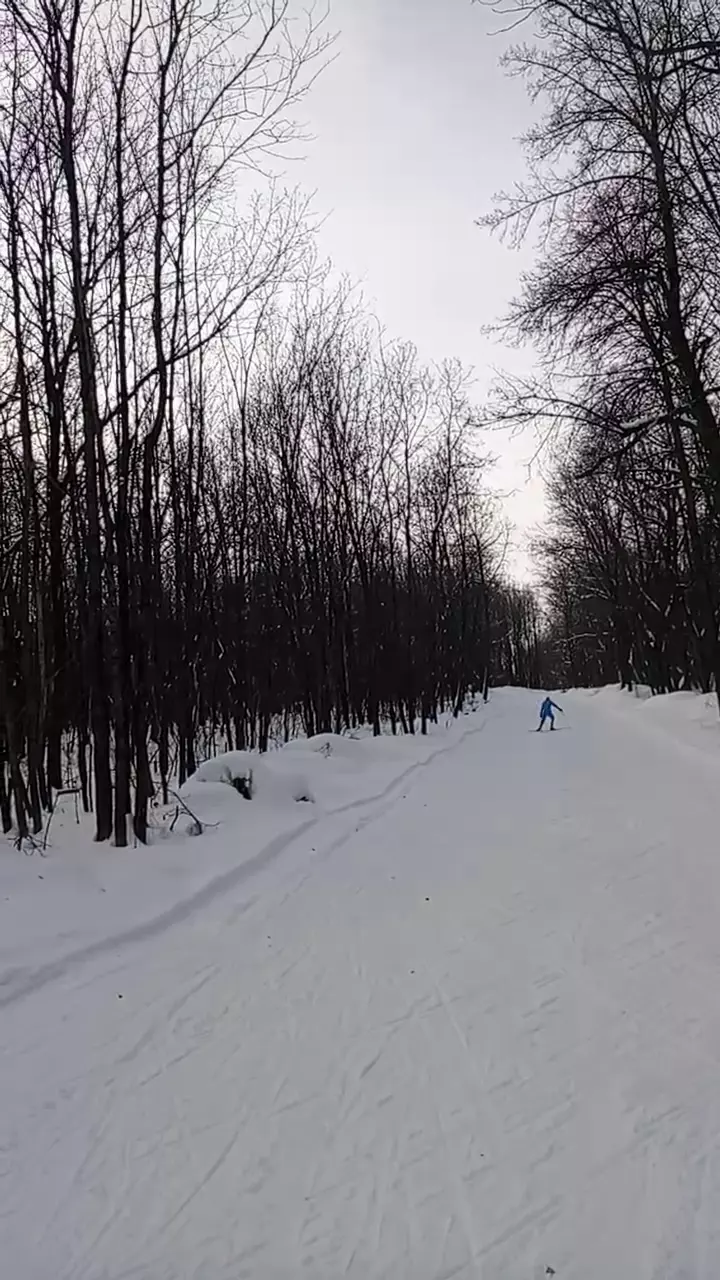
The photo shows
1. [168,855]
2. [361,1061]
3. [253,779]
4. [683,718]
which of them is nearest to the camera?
[361,1061]

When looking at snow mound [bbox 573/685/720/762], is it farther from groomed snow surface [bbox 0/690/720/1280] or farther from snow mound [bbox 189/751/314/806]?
groomed snow surface [bbox 0/690/720/1280]

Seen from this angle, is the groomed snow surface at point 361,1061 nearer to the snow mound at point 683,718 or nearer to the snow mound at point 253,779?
the snow mound at point 253,779

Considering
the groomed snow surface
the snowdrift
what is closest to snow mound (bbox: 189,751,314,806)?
the snowdrift

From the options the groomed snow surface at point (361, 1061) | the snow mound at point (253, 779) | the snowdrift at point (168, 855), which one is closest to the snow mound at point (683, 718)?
the snowdrift at point (168, 855)

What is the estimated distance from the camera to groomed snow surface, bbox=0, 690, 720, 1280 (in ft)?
9.66

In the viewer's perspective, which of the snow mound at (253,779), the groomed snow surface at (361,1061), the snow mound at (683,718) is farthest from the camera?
the snow mound at (683,718)

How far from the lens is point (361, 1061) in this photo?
4.27 meters

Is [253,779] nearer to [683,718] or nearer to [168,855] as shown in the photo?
[168,855]

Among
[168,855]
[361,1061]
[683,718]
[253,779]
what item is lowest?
[361,1061]

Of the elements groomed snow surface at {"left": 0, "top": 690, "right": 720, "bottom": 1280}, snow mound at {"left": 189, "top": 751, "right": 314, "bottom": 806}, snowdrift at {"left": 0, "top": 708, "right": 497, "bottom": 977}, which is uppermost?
snow mound at {"left": 189, "top": 751, "right": 314, "bottom": 806}

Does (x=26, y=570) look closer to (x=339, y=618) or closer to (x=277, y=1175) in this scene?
(x=277, y=1175)

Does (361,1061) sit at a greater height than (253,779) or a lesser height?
lesser

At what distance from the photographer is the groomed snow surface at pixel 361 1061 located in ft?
9.66

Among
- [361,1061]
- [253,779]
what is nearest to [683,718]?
[253,779]
